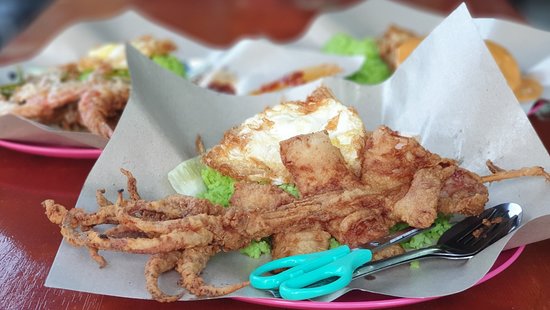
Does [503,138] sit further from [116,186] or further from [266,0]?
[266,0]

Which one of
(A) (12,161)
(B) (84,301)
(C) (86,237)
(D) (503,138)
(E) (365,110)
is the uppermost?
(D) (503,138)

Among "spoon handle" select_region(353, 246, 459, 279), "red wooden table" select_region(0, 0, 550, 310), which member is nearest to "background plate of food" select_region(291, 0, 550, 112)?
"red wooden table" select_region(0, 0, 550, 310)

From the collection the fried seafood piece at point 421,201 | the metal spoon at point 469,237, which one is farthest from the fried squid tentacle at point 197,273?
the fried seafood piece at point 421,201

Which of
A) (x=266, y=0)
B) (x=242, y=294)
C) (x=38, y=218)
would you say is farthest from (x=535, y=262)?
(x=266, y=0)

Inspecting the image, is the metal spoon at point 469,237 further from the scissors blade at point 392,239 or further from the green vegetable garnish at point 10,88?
the green vegetable garnish at point 10,88

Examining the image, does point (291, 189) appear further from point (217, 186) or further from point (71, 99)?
point (71, 99)

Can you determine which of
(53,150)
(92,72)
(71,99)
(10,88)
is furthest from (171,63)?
(53,150)
